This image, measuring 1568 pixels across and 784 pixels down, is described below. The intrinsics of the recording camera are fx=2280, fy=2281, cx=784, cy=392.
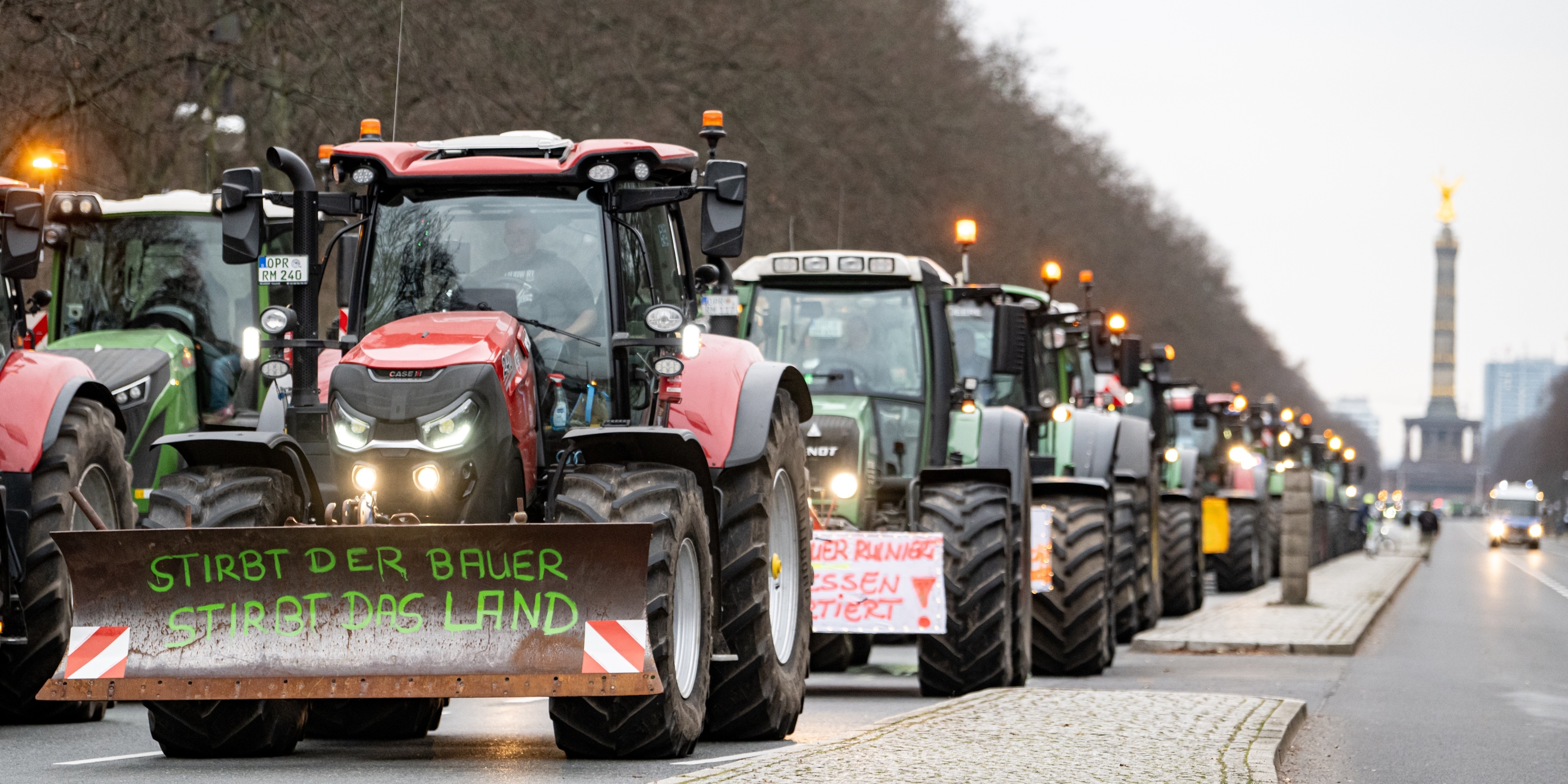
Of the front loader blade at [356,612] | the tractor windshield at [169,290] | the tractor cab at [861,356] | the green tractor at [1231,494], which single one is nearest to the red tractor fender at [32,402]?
the front loader blade at [356,612]

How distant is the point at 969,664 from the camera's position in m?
13.1

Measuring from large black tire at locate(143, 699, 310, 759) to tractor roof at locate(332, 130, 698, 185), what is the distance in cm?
228

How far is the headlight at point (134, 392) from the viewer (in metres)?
13.1

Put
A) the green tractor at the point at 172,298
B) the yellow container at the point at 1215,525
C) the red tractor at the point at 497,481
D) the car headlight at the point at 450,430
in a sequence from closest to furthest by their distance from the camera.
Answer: the red tractor at the point at 497,481, the car headlight at the point at 450,430, the green tractor at the point at 172,298, the yellow container at the point at 1215,525

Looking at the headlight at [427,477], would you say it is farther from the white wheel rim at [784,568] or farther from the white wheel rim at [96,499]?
the white wheel rim at [96,499]

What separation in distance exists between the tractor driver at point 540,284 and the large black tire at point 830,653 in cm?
634

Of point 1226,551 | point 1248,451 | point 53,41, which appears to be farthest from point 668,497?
point 1248,451

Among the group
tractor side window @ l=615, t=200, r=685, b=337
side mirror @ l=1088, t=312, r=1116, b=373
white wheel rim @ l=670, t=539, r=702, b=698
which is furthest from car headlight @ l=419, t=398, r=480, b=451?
side mirror @ l=1088, t=312, r=1116, b=373

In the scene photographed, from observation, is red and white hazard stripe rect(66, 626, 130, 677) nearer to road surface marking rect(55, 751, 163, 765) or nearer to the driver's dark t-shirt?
road surface marking rect(55, 751, 163, 765)

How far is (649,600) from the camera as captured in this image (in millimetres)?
8453

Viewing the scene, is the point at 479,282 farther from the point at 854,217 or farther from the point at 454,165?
the point at 854,217

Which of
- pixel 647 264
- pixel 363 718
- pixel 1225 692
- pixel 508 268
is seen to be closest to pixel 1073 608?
pixel 1225 692

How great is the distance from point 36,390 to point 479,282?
2695 millimetres

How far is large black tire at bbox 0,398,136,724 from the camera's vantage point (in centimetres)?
1053
